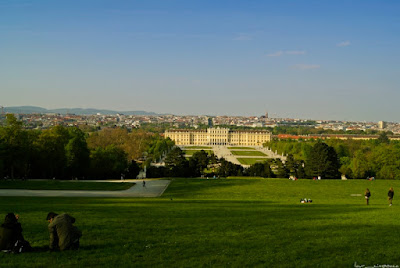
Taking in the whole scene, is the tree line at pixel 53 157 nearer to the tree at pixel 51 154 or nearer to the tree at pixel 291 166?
the tree at pixel 51 154

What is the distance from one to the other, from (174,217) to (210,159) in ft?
113

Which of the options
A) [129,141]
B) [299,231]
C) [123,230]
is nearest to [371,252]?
[299,231]

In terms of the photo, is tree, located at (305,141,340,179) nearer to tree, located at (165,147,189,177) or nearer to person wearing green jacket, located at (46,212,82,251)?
tree, located at (165,147,189,177)

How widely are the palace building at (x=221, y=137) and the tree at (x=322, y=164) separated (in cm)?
9861

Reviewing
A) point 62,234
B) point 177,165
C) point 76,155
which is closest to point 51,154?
point 76,155

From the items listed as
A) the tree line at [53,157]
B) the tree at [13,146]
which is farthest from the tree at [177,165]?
the tree at [13,146]

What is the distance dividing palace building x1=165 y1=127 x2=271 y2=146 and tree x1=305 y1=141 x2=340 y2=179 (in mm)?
98613

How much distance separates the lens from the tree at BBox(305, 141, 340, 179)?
39.9 m

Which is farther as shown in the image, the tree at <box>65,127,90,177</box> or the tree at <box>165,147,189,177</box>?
the tree at <box>165,147,189,177</box>

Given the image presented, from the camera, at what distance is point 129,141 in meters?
69.8

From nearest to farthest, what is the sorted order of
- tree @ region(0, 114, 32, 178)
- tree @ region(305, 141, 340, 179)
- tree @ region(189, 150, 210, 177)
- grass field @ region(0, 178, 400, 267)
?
grass field @ region(0, 178, 400, 267) < tree @ region(0, 114, 32, 178) < tree @ region(305, 141, 340, 179) < tree @ region(189, 150, 210, 177)

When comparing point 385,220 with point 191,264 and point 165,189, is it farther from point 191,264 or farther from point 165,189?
point 165,189

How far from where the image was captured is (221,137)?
14375 centimetres

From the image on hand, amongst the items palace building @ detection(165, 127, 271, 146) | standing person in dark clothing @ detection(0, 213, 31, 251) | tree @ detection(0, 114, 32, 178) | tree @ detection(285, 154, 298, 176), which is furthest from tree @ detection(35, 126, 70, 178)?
palace building @ detection(165, 127, 271, 146)
